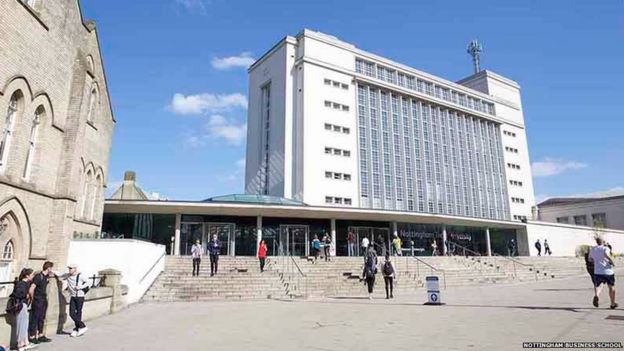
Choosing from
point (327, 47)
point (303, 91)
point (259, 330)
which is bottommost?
point (259, 330)

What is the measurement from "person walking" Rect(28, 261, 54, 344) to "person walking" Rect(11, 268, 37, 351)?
21cm

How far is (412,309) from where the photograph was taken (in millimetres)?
11570

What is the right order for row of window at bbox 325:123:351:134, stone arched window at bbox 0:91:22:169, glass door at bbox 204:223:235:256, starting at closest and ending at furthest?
1. stone arched window at bbox 0:91:22:169
2. glass door at bbox 204:223:235:256
3. row of window at bbox 325:123:351:134

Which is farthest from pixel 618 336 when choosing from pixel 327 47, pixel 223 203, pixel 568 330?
pixel 327 47

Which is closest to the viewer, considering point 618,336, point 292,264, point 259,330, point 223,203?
point 618,336

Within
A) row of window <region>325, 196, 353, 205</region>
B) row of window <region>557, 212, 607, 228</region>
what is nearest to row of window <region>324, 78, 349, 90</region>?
row of window <region>325, 196, 353, 205</region>

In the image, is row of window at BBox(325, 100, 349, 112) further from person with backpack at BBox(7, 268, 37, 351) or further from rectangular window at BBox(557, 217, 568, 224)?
rectangular window at BBox(557, 217, 568, 224)

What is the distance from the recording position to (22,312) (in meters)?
7.52

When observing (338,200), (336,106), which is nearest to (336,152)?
(338,200)

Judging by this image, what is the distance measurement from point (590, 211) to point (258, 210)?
58.8 meters

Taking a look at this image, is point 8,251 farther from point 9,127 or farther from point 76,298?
point 76,298

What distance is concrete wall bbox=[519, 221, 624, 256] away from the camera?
4062 centimetres

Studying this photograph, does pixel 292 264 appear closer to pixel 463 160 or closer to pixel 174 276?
pixel 174 276

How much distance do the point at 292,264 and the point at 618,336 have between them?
653 inches
